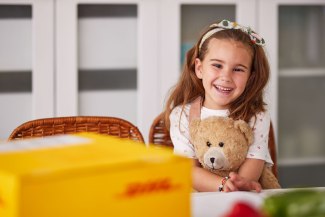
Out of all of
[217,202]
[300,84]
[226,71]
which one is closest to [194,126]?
[226,71]

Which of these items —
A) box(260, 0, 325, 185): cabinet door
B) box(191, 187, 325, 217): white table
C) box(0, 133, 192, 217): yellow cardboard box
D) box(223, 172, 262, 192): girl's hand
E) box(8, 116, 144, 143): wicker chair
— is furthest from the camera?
box(260, 0, 325, 185): cabinet door

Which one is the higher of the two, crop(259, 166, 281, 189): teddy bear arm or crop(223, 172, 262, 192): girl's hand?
crop(223, 172, 262, 192): girl's hand

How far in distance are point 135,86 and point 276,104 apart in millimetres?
629

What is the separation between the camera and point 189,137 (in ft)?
5.01

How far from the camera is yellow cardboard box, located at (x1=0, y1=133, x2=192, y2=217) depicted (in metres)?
0.52

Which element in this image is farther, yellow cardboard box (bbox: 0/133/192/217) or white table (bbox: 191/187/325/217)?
white table (bbox: 191/187/325/217)

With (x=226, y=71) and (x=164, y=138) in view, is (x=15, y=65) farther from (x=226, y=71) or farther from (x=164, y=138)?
(x=226, y=71)

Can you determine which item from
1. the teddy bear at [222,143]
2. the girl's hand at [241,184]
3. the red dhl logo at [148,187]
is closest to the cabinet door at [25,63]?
the teddy bear at [222,143]

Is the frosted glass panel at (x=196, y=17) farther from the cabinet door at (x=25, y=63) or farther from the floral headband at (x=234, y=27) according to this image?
the floral headband at (x=234, y=27)

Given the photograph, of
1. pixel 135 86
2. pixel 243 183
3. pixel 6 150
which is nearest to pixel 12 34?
pixel 135 86

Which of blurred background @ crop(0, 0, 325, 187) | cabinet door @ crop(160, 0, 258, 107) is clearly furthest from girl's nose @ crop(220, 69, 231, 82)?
cabinet door @ crop(160, 0, 258, 107)

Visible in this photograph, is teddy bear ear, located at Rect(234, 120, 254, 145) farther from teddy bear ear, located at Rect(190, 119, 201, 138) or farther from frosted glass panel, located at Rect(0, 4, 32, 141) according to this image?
frosted glass panel, located at Rect(0, 4, 32, 141)

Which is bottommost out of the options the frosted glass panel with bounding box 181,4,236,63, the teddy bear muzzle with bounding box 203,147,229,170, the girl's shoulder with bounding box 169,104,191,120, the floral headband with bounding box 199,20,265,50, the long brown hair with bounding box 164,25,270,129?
the teddy bear muzzle with bounding box 203,147,229,170

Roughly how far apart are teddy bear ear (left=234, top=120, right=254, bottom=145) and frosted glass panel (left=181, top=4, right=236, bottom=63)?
1133mm
